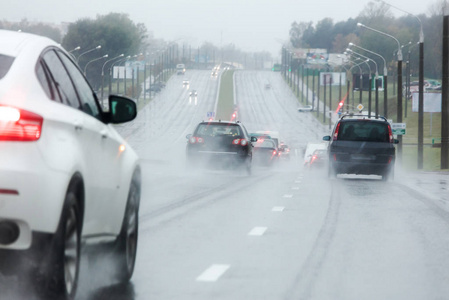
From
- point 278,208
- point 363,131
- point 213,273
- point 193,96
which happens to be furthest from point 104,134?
point 193,96

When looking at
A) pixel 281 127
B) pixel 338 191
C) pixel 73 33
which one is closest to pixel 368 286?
pixel 338 191

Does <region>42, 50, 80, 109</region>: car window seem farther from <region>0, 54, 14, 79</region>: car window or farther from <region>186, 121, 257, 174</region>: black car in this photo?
<region>186, 121, 257, 174</region>: black car

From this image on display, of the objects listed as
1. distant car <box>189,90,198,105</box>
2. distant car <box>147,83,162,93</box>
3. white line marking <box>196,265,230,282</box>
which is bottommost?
white line marking <box>196,265,230,282</box>

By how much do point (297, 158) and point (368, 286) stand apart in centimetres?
7882

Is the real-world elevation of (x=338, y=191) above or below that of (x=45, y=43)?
below

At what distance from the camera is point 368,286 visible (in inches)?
313

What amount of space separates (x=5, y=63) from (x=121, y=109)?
154cm

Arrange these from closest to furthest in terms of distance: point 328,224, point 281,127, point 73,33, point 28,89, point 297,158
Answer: point 28,89 → point 328,224 → point 297,158 → point 281,127 → point 73,33

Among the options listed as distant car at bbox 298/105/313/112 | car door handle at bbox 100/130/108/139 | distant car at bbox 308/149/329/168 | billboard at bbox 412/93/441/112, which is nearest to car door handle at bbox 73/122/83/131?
car door handle at bbox 100/130/108/139

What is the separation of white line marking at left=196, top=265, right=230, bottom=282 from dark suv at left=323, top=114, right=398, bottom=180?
20.2 metres

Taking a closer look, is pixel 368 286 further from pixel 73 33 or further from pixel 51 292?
Result: pixel 73 33

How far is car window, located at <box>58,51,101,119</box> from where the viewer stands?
23.7 ft

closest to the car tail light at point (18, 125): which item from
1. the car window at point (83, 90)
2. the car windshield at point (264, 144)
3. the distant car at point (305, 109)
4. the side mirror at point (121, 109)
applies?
the car window at point (83, 90)

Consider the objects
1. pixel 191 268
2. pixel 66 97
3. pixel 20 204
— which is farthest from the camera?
pixel 191 268
